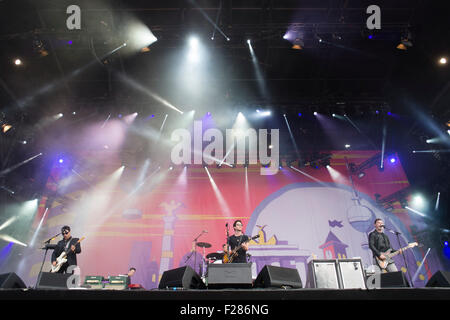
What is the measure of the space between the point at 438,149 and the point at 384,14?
3.77m

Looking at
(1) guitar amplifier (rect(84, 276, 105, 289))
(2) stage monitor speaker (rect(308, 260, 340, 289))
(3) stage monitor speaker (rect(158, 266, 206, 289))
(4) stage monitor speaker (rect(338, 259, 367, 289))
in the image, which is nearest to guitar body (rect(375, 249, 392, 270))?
(4) stage monitor speaker (rect(338, 259, 367, 289))

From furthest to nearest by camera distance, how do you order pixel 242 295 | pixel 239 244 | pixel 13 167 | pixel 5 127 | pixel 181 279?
1. pixel 13 167
2. pixel 5 127
3. pixel 239 244
4. pixel 181 279
5. pixel 242 295

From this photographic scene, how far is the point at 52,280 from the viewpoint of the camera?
290cm

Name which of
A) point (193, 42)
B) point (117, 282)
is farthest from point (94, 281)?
point (193, 42)

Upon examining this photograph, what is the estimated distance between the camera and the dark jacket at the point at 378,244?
5.33m

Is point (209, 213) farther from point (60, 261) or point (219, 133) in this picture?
point (60, 261)

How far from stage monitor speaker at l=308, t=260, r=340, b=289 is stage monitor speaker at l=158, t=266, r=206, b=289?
1642 millimetres

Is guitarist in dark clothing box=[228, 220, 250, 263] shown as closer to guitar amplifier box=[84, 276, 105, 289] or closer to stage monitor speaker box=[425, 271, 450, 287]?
stage monitor speaker box=[425, 271, 450, 287]

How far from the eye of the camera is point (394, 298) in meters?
1.71

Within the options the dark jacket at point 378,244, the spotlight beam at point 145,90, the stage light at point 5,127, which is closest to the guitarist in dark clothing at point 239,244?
the dark jacket at point 378,244

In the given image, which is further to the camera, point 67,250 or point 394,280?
point 67,250

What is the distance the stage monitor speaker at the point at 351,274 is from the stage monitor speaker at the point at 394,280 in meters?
0.62

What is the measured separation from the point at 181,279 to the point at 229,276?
1.40 ft

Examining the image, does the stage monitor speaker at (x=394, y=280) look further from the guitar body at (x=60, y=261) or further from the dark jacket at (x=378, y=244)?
the guitar body at (x=60, y=261)
